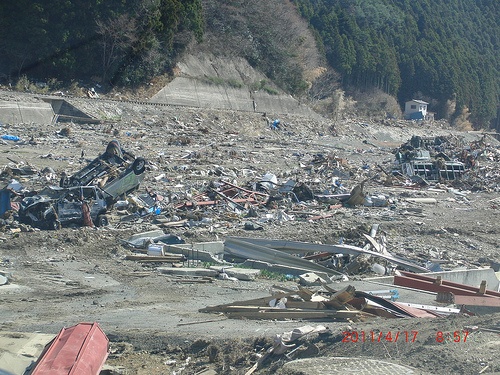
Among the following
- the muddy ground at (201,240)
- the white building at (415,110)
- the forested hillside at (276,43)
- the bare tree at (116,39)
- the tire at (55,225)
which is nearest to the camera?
the muddy ground at (201,240)

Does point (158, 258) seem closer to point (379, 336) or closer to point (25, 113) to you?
point (379, 336)

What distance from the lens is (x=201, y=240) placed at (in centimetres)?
1446

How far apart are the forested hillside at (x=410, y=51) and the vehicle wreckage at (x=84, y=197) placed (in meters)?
51.8

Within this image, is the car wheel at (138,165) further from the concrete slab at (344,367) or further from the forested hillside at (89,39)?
the forested hillside at (89,39)

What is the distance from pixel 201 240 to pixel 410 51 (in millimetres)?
73338

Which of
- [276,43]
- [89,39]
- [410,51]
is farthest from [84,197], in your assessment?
[410,51]

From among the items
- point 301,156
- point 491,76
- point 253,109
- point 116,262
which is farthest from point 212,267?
point 491,76

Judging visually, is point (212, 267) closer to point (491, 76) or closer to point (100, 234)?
point (100, 234)

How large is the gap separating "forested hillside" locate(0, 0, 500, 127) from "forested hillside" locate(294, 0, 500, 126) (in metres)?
0.13

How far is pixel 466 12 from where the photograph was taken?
114m

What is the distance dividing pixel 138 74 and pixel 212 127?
5361 mm

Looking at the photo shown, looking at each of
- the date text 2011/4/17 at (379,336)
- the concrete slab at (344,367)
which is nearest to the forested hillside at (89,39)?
the date text 2011/4/17 at (379,336)

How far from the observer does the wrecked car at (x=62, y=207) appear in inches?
571

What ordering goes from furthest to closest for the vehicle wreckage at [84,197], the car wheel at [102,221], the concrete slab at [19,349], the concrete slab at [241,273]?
1. the car wheel at [102,221]
2. the vehicle wreckage at [84,197]
3. the concrete slab at [241,273]
4. the concrete slab at [19,349]
